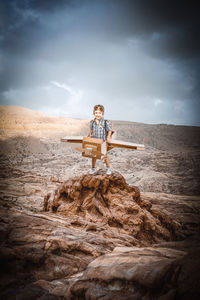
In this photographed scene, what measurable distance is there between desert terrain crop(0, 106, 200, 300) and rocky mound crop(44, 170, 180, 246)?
22mm

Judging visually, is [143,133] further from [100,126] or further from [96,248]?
[96,248]

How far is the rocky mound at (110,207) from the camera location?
3.59 meters

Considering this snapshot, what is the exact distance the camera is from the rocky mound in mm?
3588

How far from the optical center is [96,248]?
2.37 m

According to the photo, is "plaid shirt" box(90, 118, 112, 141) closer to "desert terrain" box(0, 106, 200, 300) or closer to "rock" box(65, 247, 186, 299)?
"desert terrain" box(0, 106, 200, 300)

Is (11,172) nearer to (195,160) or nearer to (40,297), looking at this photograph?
(40,297)

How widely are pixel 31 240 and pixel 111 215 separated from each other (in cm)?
185

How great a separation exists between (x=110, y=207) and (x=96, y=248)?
1507 millimetres

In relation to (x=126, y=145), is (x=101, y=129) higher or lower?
higher

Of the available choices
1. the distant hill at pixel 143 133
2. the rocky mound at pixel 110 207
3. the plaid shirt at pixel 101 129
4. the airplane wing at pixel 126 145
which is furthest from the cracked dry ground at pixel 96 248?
the distant hill at pixel 143 133

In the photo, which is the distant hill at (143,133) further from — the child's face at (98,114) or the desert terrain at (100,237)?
the child's face at (98,114)

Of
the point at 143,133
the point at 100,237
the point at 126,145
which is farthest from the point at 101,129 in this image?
the point at 143,133

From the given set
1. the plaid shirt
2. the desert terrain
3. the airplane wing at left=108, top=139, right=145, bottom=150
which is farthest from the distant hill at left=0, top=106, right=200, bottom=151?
the airplane wing at left=108, top=139, right=145, bottom=150

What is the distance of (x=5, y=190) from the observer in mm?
5461
